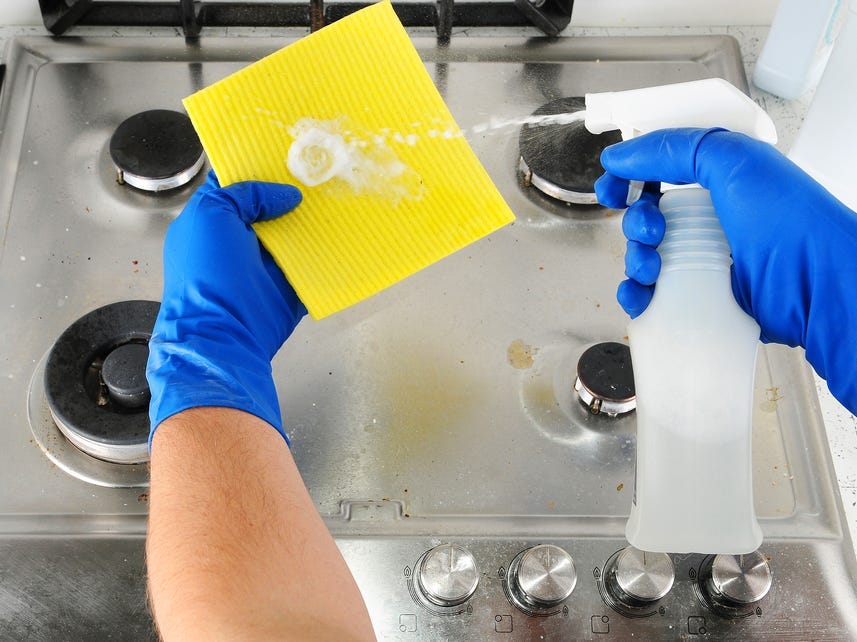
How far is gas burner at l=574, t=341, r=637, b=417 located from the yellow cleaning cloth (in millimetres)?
216

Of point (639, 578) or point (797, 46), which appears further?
point (797, 46)

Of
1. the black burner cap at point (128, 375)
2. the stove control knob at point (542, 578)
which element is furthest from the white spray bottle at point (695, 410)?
the black burner cap at point (128, 375)

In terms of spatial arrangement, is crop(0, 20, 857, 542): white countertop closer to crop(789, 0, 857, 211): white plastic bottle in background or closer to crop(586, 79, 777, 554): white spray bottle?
crop(789, 0, 857, 211): white plastic bottle in background

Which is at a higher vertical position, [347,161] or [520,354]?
[347,161]

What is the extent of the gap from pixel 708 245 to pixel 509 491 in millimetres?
384

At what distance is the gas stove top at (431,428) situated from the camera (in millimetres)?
928

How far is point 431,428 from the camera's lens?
40.8 inches

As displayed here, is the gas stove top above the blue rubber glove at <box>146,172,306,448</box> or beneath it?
beneath

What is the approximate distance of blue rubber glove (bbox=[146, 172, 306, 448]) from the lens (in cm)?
87

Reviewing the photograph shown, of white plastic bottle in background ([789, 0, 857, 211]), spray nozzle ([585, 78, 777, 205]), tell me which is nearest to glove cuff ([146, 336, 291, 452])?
spray nozzle ([585, 78, 777, 205])

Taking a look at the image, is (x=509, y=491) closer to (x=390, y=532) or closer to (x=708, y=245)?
(x=390, y=532)

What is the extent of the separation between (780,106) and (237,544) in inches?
44.7

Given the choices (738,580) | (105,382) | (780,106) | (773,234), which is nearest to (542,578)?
(738,580)

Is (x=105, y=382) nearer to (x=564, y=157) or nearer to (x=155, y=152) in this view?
(x=155, y=152)
